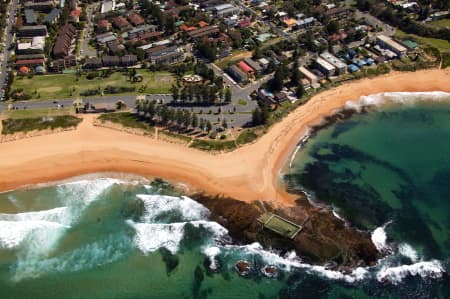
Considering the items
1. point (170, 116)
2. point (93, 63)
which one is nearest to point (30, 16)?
point (93, 63)

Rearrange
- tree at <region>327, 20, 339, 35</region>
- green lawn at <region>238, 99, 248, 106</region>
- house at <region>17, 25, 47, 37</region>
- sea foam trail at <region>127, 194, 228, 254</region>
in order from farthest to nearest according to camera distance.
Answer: tree at <region>327, 20, 339, 35</region> < house at <region>17, 25, 47, 37</region> < green lawn at <region>238, 99, 248, 106</region> < sea foam trail at <region>127, 194, 228, 254</region>

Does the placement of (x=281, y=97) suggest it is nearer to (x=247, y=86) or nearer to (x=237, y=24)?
(x=247, y=86)

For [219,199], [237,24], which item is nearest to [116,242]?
[219,199]

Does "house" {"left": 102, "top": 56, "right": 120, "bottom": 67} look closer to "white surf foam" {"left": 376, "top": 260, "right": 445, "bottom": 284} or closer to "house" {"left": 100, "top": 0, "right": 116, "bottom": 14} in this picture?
"house" {"left": 100, "top": 0, "right": 116, "bottom": 14}

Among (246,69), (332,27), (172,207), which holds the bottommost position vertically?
(172,207)

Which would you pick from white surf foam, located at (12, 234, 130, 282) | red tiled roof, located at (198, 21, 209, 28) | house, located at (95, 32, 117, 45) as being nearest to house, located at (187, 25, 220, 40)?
red tiled roof, located at (198, 21, 209, 28)

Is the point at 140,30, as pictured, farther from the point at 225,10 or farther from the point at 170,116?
the point at 170,116

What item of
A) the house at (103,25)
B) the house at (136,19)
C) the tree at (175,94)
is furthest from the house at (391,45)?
the house at (103,25)
